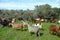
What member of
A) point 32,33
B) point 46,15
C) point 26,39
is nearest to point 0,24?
point 32,33

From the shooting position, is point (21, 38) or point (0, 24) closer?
point (21, 38)

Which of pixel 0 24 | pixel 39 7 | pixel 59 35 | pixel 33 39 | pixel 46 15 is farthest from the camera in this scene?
pixel 39 7

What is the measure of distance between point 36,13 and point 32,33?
121 ft

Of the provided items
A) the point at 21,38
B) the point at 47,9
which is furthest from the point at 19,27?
the point at 47,9

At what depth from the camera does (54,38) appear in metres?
15.9

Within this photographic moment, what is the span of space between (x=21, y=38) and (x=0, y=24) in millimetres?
9703

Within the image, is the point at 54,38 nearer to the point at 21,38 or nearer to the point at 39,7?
the point at 21,38

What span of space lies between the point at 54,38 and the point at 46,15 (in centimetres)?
3688

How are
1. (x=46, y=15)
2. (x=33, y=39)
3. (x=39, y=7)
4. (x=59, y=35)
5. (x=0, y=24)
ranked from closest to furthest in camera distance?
(x=33, y=39)
(x=59, y=35)
(x=0, y=24)
(x=46, y=15)
(x=39, y=7)

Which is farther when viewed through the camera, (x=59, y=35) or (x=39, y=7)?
(x=39, y=7)

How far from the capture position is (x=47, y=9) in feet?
183

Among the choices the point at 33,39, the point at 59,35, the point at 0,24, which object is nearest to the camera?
the point at 33,39

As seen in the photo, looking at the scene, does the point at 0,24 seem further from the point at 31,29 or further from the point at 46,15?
the point at 46,15

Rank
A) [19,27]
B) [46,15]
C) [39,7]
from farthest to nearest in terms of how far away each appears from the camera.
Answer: [39,7] < [46,15] < [19,27]
